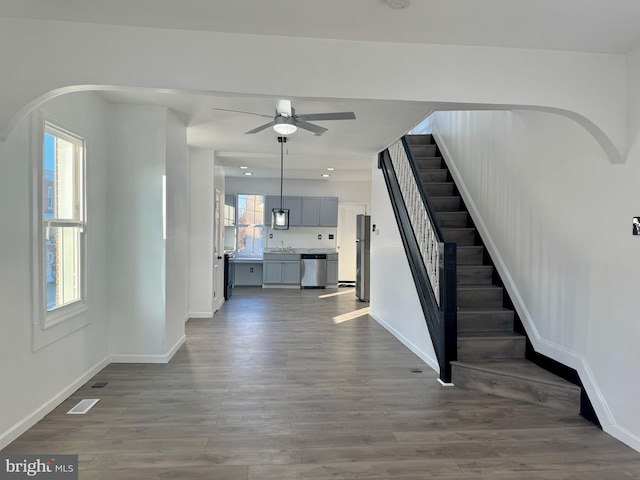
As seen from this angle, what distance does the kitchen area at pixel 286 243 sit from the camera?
9.17m

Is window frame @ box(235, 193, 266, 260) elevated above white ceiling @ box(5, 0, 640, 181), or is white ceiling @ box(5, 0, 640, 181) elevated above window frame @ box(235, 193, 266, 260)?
white ceiling @ box(5, 0, 640, 181)

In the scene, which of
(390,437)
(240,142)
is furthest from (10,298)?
(240,142)

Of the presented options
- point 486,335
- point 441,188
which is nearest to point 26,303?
point 486,335

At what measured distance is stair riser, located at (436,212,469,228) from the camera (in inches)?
190

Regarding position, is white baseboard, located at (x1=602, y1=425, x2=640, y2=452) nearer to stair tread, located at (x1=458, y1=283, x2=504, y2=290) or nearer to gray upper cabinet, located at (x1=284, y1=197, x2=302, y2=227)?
stair tread, located at (x1=458, y1=283, x2=504, y2=290)

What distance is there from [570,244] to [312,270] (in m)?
6.53

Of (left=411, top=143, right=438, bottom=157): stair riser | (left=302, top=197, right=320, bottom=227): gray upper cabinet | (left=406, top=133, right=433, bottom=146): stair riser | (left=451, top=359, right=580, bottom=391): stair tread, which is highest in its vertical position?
(left=406, top=133, right=433, bottom=146): stair riser

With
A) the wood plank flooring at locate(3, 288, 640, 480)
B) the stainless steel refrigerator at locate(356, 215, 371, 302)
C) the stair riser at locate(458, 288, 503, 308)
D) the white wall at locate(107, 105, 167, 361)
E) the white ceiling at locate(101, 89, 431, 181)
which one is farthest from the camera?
the stainless steel refrigerator at locate(356, 215, 371, 302)

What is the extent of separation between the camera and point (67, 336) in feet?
10.1

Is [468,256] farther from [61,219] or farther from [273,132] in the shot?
[61,219]

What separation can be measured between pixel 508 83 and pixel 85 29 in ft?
8.82

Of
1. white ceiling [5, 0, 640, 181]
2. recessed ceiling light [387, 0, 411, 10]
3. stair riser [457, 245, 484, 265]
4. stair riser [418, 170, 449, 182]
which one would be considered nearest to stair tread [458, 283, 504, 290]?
stair riser [457, 245, 484, 265]

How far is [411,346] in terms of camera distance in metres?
4.49

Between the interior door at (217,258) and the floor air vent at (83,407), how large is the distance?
320 centimetres
